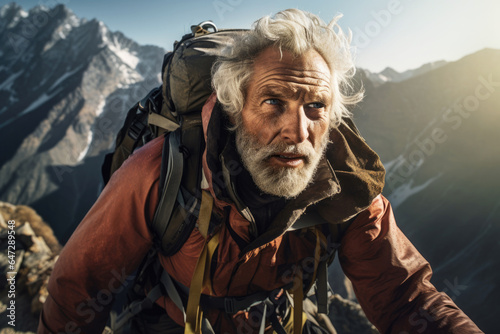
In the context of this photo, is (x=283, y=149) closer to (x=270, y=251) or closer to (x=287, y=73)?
(x=287, y=73)

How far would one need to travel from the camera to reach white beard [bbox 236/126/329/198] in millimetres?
1763

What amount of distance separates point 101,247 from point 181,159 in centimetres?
90

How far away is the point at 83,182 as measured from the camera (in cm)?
6184

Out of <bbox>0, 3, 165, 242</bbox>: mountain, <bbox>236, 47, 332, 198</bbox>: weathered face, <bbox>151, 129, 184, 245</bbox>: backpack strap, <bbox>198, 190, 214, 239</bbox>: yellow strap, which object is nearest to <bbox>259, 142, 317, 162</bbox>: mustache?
<bbox>236, 47, 332, 198</bbox>: weathered face

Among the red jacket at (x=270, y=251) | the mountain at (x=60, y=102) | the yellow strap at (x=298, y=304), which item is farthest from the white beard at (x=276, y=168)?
the mountain at (x=60, y=102)

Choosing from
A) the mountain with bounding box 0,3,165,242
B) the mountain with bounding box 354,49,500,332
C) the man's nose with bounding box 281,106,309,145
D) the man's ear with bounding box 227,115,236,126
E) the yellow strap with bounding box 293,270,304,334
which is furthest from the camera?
the mountain with bounding box 0,3,165,242

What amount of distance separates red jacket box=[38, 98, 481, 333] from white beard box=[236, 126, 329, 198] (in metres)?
0.13

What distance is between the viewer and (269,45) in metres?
1.88

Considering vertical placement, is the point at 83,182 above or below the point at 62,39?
below

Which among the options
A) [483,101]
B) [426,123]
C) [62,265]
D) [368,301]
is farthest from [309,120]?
[426,123]

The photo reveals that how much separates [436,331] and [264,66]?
2.31 metres

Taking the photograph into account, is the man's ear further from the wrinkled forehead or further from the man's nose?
the man's nose

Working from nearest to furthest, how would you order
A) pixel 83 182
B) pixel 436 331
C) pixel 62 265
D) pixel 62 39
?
pixel 436 331
pixel 62 265
pixel 83 182
pixel 62 39

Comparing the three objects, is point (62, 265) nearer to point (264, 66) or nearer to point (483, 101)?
Result: point (264, 66)
